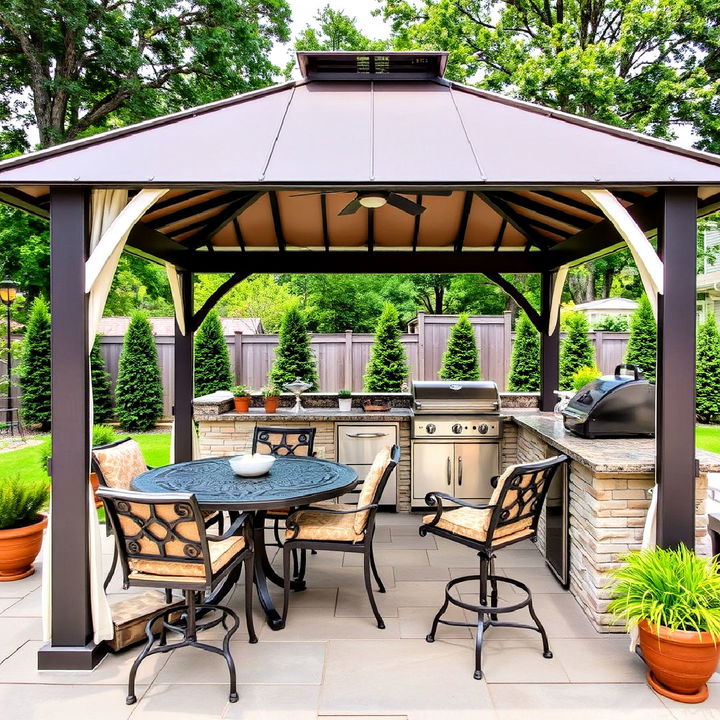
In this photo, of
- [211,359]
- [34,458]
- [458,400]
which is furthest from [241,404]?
[211,359]

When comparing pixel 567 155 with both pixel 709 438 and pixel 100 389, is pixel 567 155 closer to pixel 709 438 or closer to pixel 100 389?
pixel 709 438

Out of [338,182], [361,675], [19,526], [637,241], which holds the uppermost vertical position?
[338,182]

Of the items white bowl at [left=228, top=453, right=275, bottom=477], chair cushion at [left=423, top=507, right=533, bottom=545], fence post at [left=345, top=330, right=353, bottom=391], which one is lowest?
chair cushion at [left=423, top=507, right=533, bottom=545]

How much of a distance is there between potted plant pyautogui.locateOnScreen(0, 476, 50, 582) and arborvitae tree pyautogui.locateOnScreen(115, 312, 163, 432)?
5.78 m

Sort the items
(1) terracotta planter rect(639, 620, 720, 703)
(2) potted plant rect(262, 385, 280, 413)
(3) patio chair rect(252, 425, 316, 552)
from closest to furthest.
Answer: (1) terracotta planter rect(639, 620, 720, 703), (3) patio chair rect(252, 425, 316, 552), (2) potted plant rect(262, 385, 280, 413)

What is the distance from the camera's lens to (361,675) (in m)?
2.70

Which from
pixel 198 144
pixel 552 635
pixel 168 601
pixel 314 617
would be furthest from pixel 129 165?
pixel 552 635

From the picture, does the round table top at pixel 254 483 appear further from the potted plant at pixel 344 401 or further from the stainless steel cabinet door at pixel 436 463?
the potted plant at pixel 344 401

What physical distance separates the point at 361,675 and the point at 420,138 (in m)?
3.01

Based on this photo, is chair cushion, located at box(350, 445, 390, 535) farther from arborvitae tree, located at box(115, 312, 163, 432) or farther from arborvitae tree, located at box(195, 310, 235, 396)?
arborvitae tree, located at box(115, 312, 163, 432)

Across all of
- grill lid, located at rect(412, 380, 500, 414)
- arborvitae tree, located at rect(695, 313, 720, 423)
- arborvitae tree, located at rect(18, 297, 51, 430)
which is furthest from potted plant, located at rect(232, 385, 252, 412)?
arborvitae tree, located at rect(695, 313, 720, 423)

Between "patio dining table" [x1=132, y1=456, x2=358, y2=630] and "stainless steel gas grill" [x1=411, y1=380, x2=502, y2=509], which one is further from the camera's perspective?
"stainless steel gas grill" [x1=411, y1=380, x2=502, y2=509]

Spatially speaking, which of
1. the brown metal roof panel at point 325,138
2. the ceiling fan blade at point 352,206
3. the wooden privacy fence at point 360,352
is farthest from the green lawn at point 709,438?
the brown metal roof panel at point 325,138

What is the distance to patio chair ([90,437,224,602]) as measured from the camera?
3.54m
